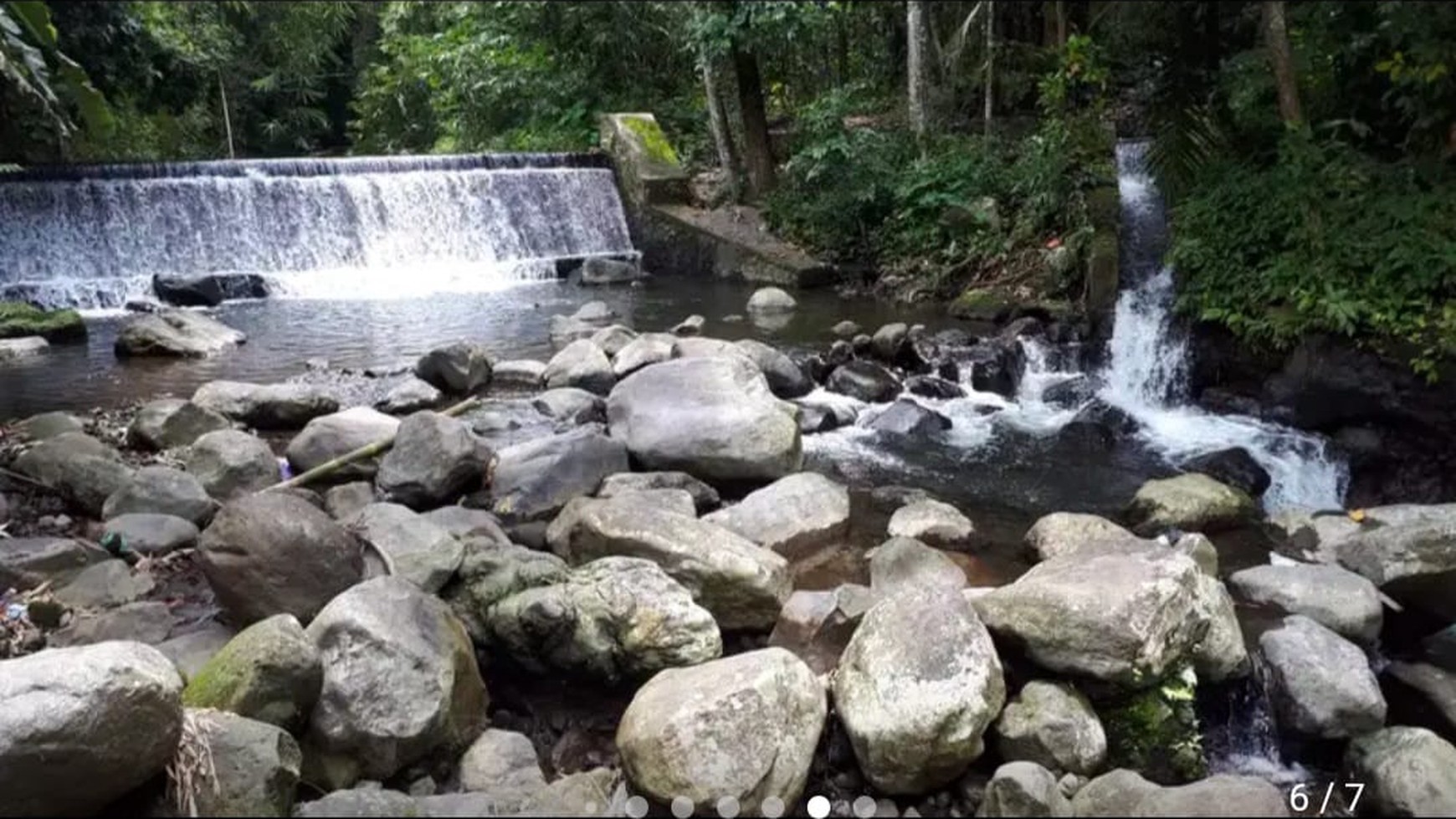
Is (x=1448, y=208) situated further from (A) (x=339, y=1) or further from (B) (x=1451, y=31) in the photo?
(A) (x=339, y=1)

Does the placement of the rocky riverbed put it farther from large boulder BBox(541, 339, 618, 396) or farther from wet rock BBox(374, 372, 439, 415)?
large boulder BBox(541, 339, 618, 396)

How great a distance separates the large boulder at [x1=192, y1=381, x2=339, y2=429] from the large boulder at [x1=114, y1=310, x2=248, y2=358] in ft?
7.98

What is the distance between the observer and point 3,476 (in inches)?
215

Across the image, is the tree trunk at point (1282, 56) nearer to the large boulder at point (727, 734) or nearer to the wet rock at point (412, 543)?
the large boulder at point (727, 734)

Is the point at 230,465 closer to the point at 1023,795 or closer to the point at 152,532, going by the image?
the point at 152,532

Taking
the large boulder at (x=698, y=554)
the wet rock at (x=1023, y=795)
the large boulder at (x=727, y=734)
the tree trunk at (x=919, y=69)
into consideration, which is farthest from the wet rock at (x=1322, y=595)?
the tree trunk at (x=919, y=69)

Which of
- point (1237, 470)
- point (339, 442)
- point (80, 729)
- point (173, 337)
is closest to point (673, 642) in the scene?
point (80, 729)

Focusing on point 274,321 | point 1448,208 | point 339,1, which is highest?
point 339,1

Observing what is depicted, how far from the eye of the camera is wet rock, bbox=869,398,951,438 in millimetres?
7238

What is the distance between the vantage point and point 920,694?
11.0 ft

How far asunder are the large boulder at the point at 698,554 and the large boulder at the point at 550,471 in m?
0.90

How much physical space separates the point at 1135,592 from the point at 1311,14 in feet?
19.4

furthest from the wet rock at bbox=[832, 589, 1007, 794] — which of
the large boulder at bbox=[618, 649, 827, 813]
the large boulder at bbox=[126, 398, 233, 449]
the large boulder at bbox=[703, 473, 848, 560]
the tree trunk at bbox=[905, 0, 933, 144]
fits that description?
the tree trunk at bbox=[905, 0, 933, 144]

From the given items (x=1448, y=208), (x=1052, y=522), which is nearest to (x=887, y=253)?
(x=1448, y=208)
